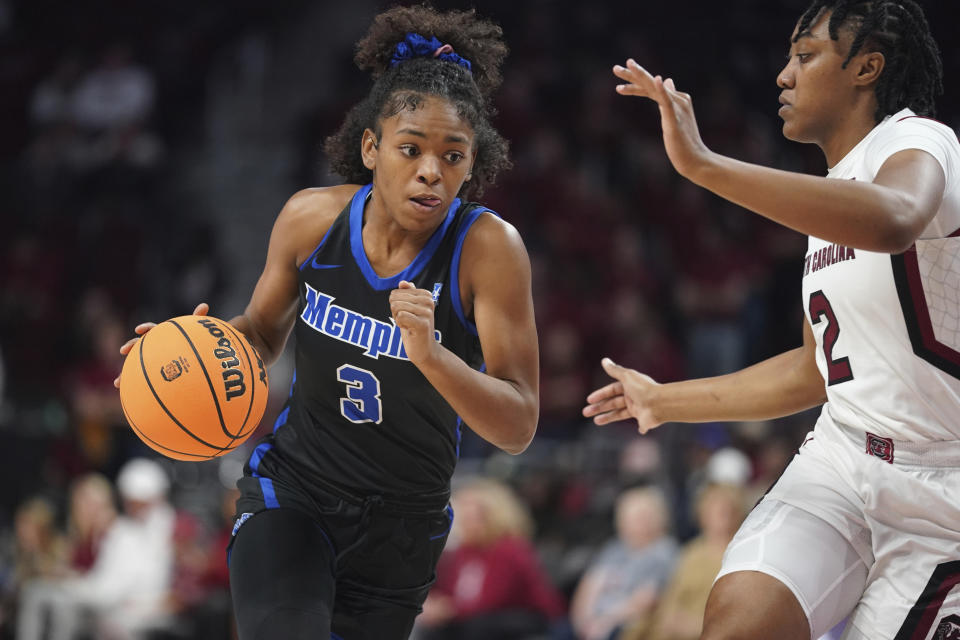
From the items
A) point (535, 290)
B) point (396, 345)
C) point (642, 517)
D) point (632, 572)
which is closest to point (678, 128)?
point (396, 345)

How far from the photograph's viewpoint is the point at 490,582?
7211mm

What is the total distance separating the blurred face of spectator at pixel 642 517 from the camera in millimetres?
6949

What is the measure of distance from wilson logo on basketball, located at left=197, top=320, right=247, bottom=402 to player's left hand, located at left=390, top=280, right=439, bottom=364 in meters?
0.63

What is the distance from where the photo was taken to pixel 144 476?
28.9 ft

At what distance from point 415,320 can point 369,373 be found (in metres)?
0.51

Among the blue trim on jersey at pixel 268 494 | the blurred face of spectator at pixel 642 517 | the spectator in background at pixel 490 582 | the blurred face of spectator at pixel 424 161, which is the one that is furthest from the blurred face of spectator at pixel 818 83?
the spectator in background at pixel 490 582

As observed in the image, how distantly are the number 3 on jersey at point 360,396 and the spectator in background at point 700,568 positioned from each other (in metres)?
3.44

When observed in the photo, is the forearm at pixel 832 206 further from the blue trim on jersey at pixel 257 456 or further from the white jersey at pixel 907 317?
the blue trim on jersey at pixel 257 456

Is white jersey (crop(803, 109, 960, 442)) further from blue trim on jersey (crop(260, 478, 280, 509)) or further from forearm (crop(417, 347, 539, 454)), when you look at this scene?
blue trim on jersey (crop(260, 478, 280, 509))

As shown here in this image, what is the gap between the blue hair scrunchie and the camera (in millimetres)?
3668

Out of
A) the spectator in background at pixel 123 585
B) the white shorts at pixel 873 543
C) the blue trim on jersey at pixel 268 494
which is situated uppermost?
the white shorts at pixel 873 543

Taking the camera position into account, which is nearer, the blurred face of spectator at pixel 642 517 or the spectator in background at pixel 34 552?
the blurred face of spectator at pixel 642 517

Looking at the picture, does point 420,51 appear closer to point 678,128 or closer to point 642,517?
point 678,128

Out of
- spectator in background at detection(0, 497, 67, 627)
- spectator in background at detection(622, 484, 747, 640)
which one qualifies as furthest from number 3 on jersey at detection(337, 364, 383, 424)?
spectator in background at detection(0, 497, 67, 627)
